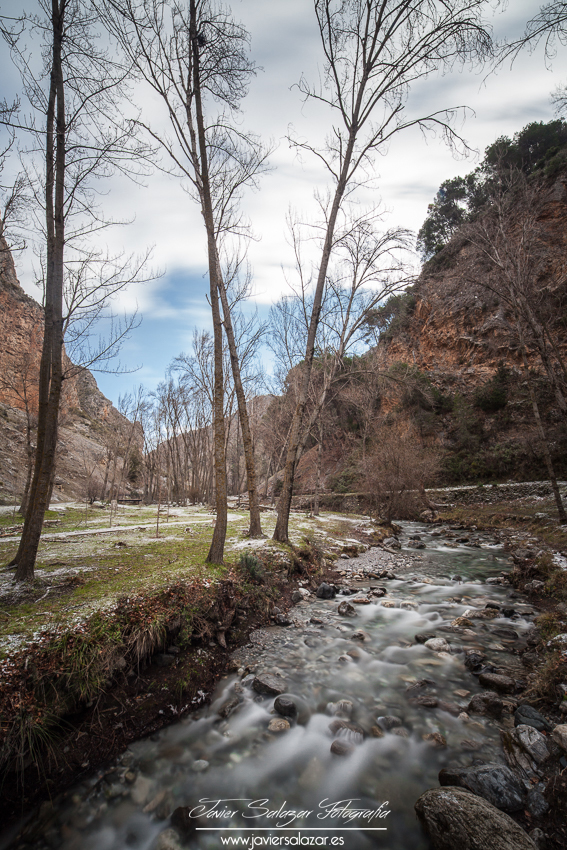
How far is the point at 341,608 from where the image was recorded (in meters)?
6.14

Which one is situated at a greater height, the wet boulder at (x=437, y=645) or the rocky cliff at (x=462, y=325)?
the rocky cliff at (x=462, y=325)

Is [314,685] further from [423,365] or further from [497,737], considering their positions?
[423,365]

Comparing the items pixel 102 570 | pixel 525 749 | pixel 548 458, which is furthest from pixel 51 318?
pixel 548 458

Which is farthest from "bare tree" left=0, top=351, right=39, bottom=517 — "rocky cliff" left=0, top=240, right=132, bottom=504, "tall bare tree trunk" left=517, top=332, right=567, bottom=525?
"tall bare tree trunk" left=517, top=332, right=567, bottom=525

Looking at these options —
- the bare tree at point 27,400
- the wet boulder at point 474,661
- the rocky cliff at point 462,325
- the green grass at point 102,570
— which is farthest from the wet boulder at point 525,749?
the rocky cliff at point 462,325

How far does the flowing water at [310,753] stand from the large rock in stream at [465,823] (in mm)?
149

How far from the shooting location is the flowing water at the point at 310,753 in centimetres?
248

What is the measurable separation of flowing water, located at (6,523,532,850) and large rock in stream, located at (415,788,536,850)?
0.49 feet

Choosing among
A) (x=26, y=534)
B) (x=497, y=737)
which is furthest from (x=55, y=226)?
(x=497, y=737)

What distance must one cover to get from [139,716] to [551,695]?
4.08 metres

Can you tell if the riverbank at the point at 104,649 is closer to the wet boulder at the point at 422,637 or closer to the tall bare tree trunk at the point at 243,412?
the wet boulder at the point at 422,637

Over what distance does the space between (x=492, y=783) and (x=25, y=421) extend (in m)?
34.6

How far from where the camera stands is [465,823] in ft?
7.25

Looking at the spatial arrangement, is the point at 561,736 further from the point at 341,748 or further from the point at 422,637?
the point at 422,637
